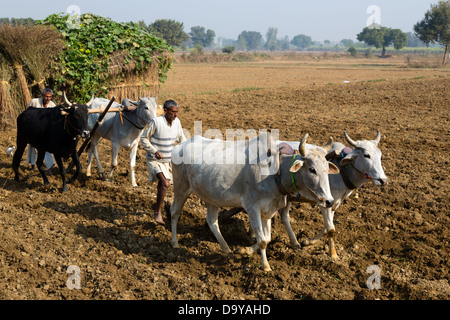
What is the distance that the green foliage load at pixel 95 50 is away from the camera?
38.3ft

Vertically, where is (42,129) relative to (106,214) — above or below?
above

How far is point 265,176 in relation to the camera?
548 cm

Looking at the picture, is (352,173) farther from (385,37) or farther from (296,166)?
(385,37)

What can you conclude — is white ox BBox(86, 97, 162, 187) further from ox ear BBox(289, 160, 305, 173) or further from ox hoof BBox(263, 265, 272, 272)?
ox ear BBox(289, 160, 305, 173)

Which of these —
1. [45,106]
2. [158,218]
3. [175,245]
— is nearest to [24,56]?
[45,106]

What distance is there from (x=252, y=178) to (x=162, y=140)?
1.75 m

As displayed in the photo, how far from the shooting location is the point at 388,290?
5141 millimetres

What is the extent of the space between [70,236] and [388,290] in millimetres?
4163

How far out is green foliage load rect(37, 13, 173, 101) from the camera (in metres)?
11.7

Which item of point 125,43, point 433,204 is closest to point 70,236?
point 433,204

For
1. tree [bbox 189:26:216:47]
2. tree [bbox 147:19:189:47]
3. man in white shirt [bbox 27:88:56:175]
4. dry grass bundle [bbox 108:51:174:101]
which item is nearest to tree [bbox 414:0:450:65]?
tree [bbox 147:19:189:47]

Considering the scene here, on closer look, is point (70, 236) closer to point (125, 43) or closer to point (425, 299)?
point (425, 299)

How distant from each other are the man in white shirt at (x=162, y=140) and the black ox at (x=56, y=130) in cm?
167

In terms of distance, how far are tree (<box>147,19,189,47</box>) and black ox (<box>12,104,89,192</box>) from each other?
237ft
